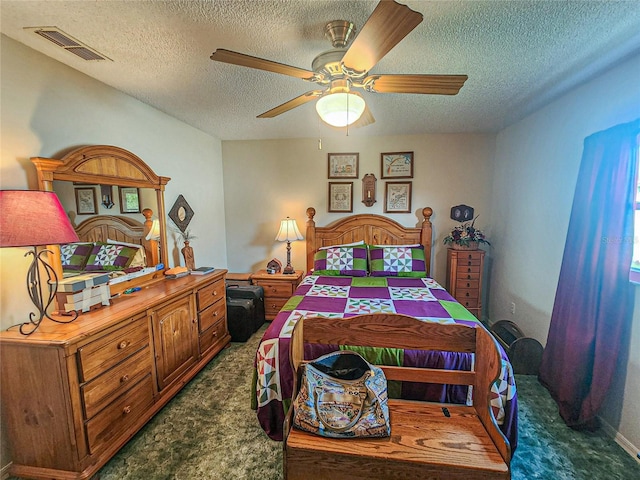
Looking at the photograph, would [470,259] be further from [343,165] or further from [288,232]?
[288,232]

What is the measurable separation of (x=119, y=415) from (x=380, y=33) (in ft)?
7.89

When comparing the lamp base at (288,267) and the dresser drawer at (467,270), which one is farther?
the lamp base at (288,267)

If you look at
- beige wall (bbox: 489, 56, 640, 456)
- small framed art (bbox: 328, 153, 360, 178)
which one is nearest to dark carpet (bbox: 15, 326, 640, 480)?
beige wall (bbox: 489, 56, 640, 456)

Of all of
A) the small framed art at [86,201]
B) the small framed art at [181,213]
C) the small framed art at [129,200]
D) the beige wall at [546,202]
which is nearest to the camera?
the beige wall at [546,202]

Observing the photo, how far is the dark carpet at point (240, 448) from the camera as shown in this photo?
1527 mm

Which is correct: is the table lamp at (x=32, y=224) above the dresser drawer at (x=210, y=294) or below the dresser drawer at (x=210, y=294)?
above

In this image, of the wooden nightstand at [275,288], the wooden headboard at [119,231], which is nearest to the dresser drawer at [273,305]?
the wooden nightstand at [275,288]

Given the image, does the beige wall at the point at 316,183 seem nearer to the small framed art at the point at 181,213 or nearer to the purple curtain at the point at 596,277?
the small framed art at the point at 181,213

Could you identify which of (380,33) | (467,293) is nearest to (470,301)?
(467,293)

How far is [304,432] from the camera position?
4.11 ft

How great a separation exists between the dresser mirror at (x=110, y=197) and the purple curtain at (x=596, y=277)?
324 centimetres

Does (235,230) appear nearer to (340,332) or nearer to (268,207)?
(268,207)

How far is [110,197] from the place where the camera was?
2059 mm

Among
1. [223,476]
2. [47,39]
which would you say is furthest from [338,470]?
[47,39]
